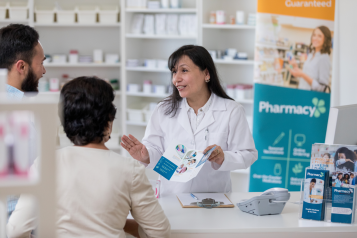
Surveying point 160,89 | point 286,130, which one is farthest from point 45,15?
point 286,130

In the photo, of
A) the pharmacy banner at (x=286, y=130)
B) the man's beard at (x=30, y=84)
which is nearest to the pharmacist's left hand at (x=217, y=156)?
the man's beard at (x=30, y=84)

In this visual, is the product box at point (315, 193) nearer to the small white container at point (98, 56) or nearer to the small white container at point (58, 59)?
the small white container at point (98, 56)

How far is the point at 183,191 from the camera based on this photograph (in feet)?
7.00

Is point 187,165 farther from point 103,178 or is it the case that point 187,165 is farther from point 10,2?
point 10,2

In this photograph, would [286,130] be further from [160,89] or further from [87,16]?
[87,16]

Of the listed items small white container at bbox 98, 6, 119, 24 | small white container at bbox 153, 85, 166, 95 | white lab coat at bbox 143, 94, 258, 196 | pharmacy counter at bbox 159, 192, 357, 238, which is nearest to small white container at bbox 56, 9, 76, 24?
small white container at bbox 98, 6, 119, 24

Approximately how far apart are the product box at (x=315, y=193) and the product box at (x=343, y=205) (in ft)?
0.15

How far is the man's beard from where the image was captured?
1.81m

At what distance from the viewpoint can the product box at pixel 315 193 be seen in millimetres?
1633

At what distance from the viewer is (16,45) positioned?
5.97 feet

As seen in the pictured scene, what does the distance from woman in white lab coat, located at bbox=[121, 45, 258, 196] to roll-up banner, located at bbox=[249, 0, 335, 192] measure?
4.12 ft

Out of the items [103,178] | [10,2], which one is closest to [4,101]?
[103,178]

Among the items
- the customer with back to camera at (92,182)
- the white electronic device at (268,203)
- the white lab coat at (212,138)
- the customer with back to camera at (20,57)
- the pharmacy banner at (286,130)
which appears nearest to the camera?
the customer with back to camera at (92,182)

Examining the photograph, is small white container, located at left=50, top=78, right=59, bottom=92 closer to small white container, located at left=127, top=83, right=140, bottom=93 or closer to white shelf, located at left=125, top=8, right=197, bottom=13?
small white container, located at left=127, top=83, right=140, bottom=93
